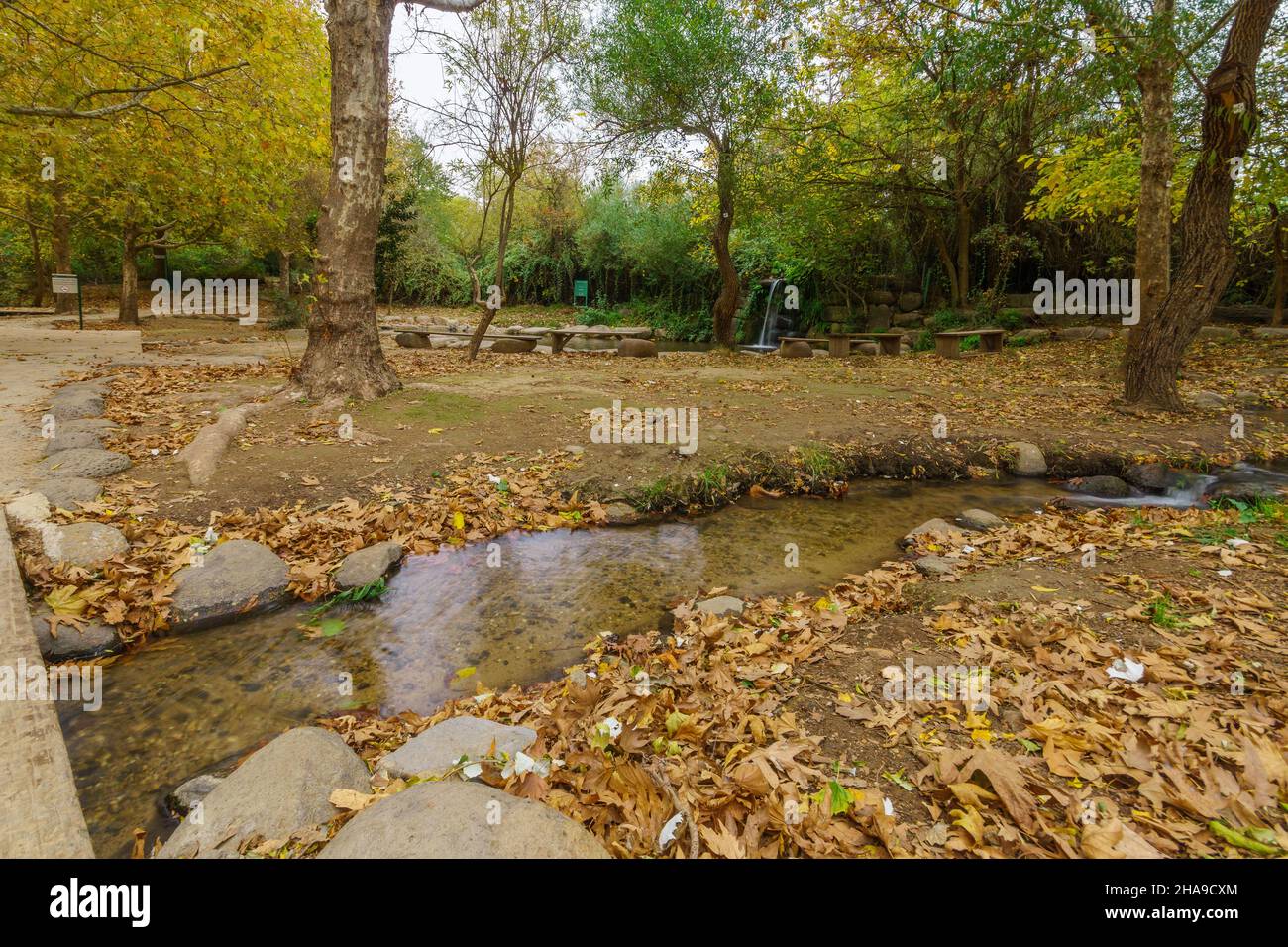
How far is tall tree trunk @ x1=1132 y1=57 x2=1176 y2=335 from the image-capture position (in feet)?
25.9

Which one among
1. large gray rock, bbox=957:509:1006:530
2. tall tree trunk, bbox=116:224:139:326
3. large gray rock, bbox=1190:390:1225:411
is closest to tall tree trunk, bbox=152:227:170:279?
tall tree trunk, bbox=116:224:139:326

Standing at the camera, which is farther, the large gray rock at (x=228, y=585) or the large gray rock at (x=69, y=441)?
the large gray rock at (x=69, y=441)

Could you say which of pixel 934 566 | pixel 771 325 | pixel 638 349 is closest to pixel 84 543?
pixel 934 566

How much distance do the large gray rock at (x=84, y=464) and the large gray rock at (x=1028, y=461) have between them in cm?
928

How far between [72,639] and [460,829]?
11.1ft

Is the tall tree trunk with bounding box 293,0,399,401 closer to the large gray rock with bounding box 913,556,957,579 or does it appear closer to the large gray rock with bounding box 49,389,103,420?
the large gray rock with bounding box 49,389,103,420

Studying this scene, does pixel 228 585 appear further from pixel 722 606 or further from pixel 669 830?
pixel 669 830

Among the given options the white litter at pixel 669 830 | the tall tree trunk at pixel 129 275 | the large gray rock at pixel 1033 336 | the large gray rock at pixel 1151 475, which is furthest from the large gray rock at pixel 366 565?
the tall tree trunk at pixel 129 275

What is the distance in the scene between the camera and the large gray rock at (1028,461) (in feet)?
23.2

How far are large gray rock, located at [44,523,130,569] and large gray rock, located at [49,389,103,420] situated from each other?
371cm

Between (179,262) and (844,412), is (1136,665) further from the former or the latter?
(179,262)

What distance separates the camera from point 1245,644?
9.58 feet

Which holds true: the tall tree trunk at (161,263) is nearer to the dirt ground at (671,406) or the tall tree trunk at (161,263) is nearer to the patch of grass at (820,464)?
the dirt ground at (671,406)

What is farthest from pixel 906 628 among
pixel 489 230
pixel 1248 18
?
pixel 489 230
